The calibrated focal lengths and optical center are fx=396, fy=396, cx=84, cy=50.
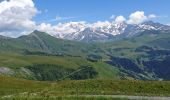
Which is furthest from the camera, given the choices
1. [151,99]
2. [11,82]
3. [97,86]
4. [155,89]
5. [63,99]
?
[11,82]

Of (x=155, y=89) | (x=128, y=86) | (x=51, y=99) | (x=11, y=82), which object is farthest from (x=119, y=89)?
(x=11, y=82)

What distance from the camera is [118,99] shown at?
49.0 meters

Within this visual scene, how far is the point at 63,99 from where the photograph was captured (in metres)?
46.2

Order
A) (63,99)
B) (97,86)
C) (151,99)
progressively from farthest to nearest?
1. (97,86)
2. (151,99)
3. (63,99)

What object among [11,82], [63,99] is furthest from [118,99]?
[11,82]

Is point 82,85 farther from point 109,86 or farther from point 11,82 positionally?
point 11,82

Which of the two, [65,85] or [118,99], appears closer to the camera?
[118,99]

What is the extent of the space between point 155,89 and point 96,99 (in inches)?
945

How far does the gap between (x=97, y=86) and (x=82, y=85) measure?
3257mm

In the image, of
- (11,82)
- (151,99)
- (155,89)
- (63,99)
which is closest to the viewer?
(63,99)

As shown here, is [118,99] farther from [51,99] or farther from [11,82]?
[11,82]

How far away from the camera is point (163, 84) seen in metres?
70.5

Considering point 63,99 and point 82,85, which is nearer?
point 63,99

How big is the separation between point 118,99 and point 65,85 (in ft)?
93.4
